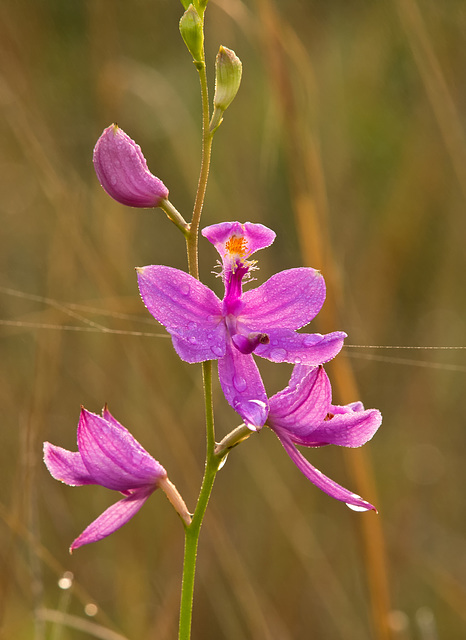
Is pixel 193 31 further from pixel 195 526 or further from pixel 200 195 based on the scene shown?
pixel 195 526

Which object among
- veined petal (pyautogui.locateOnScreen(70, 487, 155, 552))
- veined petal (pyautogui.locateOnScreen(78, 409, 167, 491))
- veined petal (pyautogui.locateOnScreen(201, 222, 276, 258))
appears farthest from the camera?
veined petal (pyautogui.locateOnScreen(201, 222, 276, 258))

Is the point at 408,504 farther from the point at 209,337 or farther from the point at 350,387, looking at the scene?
the point at 209,337

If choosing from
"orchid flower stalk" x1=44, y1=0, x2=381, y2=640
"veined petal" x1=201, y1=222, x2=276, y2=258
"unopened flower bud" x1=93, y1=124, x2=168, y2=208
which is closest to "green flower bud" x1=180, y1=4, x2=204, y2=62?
"orchid flower stalk" x1=44, y1=0, x2=381, y2=640

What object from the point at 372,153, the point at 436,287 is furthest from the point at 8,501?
the point at 372,153

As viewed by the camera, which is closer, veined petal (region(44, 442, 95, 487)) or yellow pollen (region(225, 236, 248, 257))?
veined petal (region(44, 442, 95, 487))

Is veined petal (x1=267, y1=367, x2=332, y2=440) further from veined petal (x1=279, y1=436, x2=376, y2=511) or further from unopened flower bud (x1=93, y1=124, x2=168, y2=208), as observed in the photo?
unopened flower bud (x1=93, y1=124, x2=168, y2=208)

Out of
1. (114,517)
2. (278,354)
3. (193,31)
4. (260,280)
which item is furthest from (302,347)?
(260,280)

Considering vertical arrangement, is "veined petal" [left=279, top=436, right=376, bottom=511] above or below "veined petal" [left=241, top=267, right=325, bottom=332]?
below
